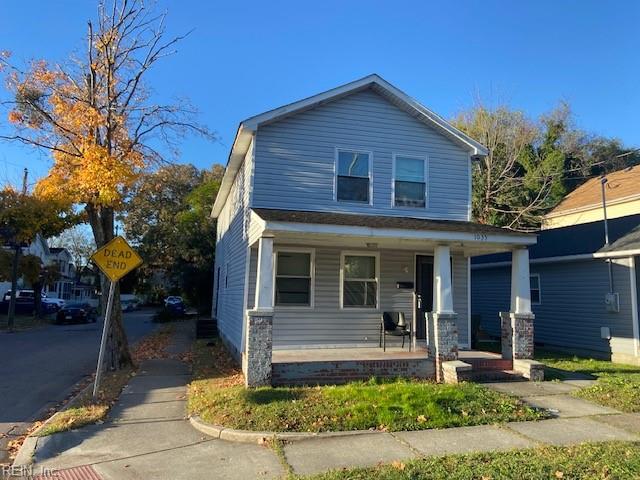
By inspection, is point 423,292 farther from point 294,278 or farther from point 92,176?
point 92,176

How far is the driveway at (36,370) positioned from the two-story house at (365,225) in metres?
4.00

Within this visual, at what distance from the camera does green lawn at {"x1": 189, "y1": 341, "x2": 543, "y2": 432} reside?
6863 millimetres

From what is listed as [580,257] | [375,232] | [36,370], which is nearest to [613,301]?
[580,257]

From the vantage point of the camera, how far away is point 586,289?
14438 millimetres

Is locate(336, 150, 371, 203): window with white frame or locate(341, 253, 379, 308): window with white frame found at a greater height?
locate(336, 150, 371, 203): window with white frame

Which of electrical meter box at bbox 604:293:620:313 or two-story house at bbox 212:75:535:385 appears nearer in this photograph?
two-story house at bbox 212:75:535:385

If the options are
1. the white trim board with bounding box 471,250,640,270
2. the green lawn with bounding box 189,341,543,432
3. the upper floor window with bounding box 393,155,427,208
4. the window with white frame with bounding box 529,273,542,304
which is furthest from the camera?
the window with white frame with bounding box 529,273,542,304

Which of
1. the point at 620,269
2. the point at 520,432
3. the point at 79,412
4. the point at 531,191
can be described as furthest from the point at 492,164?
the point at 79,412

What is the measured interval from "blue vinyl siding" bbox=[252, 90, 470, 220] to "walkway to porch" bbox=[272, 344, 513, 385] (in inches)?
137

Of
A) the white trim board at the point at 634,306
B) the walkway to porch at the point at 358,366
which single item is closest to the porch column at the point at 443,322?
the walkway to porch at the point at 358,366

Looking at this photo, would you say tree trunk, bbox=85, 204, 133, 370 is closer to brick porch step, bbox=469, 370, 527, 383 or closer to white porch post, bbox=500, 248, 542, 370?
brick porch step, bbox=469, 370, 527, 383

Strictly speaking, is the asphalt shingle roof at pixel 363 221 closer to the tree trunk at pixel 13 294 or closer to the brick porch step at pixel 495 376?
the brick porch step at pixel 495 376

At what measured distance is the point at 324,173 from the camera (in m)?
12.0

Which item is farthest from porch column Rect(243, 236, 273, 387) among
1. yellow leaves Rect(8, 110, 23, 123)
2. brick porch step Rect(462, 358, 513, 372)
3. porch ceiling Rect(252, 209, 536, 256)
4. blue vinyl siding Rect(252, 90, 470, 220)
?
yellow leaves Rect(8, 110, 23, 123)
